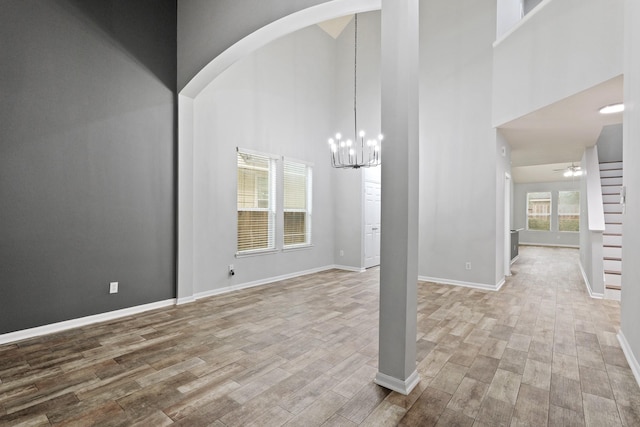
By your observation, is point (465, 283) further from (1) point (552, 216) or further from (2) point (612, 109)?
(1) point (552, 216)

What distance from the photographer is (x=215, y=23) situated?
11.9ft

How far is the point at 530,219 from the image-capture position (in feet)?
43.4

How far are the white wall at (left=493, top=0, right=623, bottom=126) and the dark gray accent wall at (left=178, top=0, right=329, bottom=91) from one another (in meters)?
3.05

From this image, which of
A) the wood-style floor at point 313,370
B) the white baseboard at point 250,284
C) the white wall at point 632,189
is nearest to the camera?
the wood-style floor at point 313,370

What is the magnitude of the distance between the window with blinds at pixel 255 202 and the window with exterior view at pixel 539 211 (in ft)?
40.6

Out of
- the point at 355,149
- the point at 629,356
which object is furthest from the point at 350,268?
the point at 629,356

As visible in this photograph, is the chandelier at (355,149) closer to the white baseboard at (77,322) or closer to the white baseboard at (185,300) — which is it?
the white baseboard at (185,300)

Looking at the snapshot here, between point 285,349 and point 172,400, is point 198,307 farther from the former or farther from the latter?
point 172,400

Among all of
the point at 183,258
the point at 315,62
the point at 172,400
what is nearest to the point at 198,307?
the point at 183,258

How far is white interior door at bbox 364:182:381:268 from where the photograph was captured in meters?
6.90

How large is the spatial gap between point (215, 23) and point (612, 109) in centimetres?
504

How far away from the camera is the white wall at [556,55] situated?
10.5 ft

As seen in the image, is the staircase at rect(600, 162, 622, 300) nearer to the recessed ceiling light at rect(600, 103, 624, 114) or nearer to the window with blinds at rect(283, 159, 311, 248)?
the recessed ceiling light at rect(600, 103, 624, 114)

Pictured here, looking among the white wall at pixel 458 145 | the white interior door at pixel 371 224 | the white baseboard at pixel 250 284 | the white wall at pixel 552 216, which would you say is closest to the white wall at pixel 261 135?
the white baseboard at pixel 250 284
